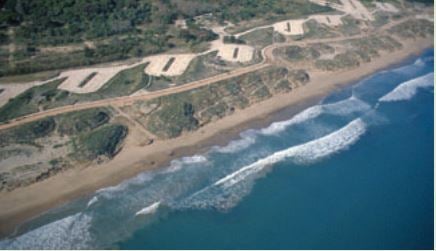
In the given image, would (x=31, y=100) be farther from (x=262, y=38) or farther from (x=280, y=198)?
(x=262, y=38)

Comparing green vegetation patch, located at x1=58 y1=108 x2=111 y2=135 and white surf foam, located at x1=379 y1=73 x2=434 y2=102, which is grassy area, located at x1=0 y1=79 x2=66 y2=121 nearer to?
green vegetation patch, located at x1=58 y1=108 x2=111 y2=135

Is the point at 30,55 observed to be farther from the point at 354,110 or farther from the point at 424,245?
the point at 424,245

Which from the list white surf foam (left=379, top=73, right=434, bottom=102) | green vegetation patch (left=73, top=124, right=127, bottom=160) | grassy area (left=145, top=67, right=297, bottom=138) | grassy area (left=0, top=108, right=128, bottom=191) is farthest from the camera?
white surf foam (left=379, top=73, right=434, bottom=102)

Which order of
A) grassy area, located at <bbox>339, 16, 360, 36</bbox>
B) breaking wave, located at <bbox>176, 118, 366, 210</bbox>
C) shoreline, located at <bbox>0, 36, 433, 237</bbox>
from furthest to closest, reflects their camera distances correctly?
grassy area, located at <bbox>339, 16, 360, 36</bbox>
breaking wave, located at <bbox>176, 118, 366, 210</bbox>
shoreline, located at <bbox>0, 36, 433, 237</bbox>

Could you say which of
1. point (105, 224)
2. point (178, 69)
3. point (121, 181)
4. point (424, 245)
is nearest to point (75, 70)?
point (178, 69)

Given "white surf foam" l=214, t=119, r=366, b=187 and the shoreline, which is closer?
the shoreline

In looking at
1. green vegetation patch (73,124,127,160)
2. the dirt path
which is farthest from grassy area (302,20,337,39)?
green vegetation patch (73,124,127,160)

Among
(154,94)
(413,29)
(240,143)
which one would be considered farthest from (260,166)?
(413,29)
